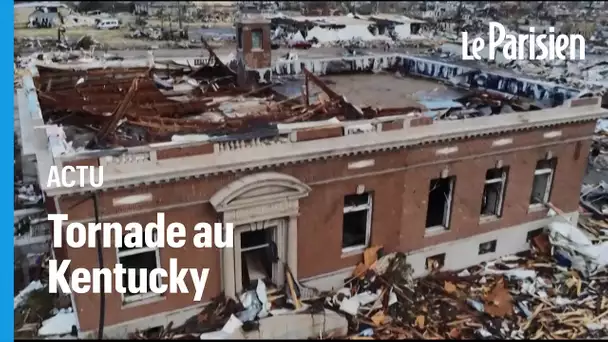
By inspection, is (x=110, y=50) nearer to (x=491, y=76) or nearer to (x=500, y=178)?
(x=491, y=76)

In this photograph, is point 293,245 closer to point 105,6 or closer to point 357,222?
point 357,222

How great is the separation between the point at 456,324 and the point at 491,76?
10074mm

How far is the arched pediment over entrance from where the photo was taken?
12141 mm

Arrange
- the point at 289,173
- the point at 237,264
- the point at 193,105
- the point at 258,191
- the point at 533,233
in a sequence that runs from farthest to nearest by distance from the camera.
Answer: the point at 533,233
the point at 193,105
the point at 237,264
the point at 289,173
the point at 258,191

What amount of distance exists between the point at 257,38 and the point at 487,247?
409 inches

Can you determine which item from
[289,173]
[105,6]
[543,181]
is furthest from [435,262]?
[105,6]

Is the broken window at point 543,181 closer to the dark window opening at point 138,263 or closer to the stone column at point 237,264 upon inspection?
the stone column at point 237,264

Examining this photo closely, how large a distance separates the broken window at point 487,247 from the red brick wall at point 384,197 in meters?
0.57

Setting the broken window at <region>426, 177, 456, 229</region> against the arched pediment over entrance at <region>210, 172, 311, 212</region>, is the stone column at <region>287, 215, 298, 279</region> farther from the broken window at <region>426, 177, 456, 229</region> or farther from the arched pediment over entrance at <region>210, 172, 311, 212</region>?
the broken window at <region>426, 177, 456, 229</region>

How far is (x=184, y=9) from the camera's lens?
33.3 m

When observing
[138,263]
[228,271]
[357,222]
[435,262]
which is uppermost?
[357,222]

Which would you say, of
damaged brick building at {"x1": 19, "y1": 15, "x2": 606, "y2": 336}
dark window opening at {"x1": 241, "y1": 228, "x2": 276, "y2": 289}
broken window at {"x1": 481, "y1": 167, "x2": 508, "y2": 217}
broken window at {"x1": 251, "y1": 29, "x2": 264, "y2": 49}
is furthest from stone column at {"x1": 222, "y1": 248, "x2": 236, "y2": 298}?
broken window at {"x1": 251, "y1": 29, "x2": 264, "y2": 49}

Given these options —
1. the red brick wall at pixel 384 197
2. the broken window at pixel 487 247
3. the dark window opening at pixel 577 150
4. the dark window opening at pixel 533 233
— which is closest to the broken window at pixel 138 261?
the red brick wall at pixel 384 197

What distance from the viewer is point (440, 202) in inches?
647
